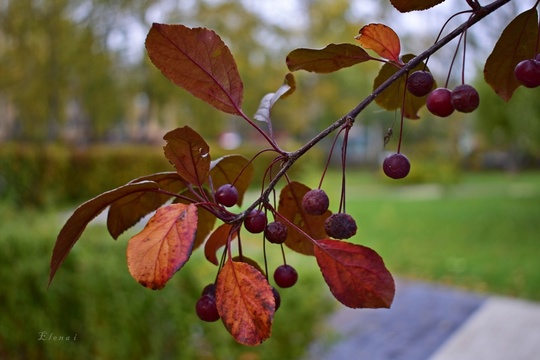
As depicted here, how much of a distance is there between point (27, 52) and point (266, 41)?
9.14m

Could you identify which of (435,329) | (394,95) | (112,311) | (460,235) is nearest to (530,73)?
(394,95)

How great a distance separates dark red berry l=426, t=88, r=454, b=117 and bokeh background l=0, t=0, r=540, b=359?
0.11ft

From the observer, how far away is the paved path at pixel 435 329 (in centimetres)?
306

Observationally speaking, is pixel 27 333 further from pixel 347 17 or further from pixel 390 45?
pixel 347 17

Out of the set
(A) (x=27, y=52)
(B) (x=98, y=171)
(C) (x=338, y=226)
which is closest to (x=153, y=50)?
(C) (x=338, y=226)

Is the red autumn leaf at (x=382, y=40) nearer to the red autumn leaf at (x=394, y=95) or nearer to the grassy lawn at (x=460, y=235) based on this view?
the red autumn leaf at (x=394, y=95)

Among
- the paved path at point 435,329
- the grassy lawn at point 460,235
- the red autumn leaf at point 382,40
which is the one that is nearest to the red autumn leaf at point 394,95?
the red autumn leaf at point 382,40

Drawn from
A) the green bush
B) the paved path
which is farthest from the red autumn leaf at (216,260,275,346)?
the paved path

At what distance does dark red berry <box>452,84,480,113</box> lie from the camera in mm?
446

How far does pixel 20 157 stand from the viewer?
871 centimetres

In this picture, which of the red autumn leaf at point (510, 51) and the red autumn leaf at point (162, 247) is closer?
the red autumn leaf at point (162, 247)

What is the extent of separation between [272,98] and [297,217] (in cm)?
13

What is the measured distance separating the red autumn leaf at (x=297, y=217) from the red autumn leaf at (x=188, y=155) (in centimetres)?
10

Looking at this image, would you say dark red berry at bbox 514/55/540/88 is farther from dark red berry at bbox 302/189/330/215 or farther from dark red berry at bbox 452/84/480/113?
dark red berry at bbox 302/189/330/215
